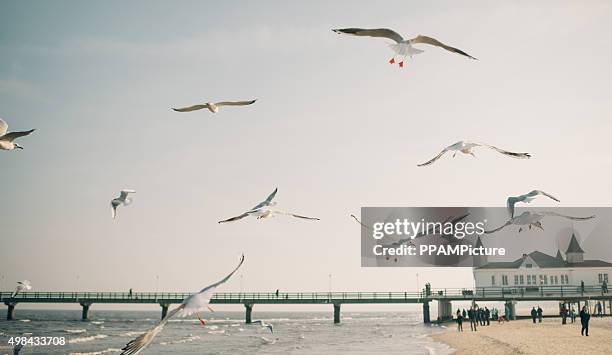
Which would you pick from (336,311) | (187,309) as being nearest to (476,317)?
(336,311)

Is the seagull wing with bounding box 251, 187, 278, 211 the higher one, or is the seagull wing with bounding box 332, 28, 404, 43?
the seagull wing with bounding box 332, 28, 404, 43

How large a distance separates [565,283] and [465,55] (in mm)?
59740

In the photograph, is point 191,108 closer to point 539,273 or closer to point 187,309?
point 187,309

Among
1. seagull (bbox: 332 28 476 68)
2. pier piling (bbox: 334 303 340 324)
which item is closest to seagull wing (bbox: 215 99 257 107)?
seagull (bbox: 332 28 476 68)

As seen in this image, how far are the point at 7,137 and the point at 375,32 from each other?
27.5 ft

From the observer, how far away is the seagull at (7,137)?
12.4m

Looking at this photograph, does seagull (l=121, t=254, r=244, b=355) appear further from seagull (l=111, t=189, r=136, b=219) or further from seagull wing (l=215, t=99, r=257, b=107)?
seagull (l=111, t=189, r=136, b=219)

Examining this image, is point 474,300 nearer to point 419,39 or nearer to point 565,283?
point 565,283

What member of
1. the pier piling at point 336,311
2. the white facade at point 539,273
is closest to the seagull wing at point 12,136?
the white facade at point 539,273

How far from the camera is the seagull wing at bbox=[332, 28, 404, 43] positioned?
9.18 meters

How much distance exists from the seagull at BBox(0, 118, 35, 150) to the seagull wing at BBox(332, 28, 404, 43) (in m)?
7.12

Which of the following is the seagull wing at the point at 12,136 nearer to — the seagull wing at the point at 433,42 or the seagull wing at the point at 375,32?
the seagull wing at the point at 375,32

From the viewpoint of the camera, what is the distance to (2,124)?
12352 mm

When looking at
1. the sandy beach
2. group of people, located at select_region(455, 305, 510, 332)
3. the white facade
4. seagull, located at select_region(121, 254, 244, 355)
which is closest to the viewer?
seagull, located at select_region(121, 254, 244, 355)
